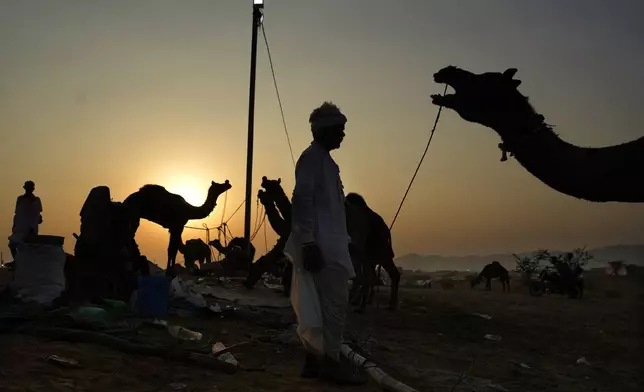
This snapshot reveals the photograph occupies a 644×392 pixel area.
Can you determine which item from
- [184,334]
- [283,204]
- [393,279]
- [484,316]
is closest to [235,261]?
[283,204]

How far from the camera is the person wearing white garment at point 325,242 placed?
534cm

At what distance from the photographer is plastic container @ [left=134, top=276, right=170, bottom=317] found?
778 cm

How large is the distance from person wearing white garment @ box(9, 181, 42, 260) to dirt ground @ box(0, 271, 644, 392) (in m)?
6.00

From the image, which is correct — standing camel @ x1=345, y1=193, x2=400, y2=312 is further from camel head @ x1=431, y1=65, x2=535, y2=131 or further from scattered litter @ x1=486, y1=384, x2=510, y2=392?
camel head @ x1=431, y1=65, x2=535, y2=131

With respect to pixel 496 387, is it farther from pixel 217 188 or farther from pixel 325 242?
pixel 217 188

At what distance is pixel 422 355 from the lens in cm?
722

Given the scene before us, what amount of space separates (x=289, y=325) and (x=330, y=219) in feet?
10.1

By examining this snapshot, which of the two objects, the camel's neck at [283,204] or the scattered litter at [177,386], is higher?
the camel's neck at [283,204]

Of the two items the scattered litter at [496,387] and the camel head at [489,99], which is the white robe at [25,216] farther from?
the camel head at [489,99]

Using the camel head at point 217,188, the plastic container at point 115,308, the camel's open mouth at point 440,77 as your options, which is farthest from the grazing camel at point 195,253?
the camel's open mouth at point 440,77

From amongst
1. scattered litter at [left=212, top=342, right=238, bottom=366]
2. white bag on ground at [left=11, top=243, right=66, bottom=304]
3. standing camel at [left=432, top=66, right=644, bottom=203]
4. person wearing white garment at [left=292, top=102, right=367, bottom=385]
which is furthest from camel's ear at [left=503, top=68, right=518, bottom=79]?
white bag on ground at [left=11, top=243, right=66, bottom=304]

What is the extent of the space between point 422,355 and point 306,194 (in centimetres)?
278

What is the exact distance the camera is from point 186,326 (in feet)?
24.8

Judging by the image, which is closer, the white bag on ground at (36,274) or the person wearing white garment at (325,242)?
the person wearing white garment at (325,242)
